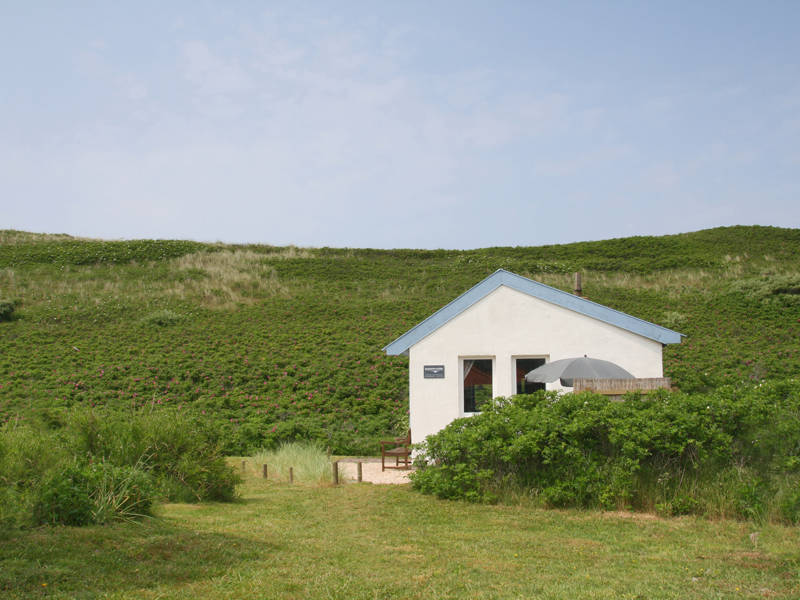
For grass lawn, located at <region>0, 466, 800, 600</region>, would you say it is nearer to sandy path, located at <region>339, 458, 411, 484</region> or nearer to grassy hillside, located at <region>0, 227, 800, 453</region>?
sandy path, located at <region>339, 458, 411, 484</region>

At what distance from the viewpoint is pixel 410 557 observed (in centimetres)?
656

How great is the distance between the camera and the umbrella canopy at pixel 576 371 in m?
11.7

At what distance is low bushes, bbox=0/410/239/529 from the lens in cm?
743

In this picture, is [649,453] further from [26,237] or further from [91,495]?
[26,237]

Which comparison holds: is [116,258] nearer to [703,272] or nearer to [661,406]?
[703,272]

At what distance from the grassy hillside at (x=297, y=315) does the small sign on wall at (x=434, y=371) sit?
4381mm

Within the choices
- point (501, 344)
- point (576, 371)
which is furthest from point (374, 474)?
point (576, 371)

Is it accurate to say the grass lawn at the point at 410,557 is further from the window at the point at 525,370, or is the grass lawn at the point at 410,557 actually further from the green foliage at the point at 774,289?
the green foliage at the point at 774,289

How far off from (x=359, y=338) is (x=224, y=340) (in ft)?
19.4

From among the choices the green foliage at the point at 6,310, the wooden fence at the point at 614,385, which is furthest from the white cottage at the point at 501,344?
the green foliage at the point at 6,310

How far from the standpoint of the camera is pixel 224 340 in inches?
1168

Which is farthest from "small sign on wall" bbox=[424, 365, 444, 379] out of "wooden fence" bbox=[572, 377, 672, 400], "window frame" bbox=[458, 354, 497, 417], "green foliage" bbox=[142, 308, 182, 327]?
"green foliage" bbox=[142, 308, 182, 327]

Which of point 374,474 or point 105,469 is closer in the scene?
point 105,469

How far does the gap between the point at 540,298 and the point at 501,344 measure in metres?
1.19
